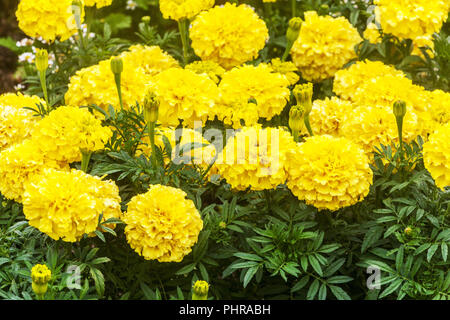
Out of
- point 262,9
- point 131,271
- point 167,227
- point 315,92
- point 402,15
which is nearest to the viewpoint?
point 167,227

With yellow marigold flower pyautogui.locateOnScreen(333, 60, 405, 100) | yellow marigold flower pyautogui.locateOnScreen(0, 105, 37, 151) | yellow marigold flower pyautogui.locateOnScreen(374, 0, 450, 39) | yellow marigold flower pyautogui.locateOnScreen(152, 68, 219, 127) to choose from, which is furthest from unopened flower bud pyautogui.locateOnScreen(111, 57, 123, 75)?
yellow marigold flower pyautogui.locateOnScreen(374, 0, 450, 39)

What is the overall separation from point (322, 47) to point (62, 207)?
1.37 meters

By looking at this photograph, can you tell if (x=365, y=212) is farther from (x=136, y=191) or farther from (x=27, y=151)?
(x=27, y=151)

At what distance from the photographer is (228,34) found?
238 centimetres

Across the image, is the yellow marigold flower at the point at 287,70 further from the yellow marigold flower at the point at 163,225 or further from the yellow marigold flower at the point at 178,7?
the yellow marigold flower at the point at 163,225

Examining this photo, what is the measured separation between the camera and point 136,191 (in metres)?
1.97

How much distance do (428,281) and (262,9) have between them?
74.5 inches

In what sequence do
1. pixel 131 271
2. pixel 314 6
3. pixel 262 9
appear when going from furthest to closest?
pixel 262 9 → pixel 314 6 → pixel 131 271

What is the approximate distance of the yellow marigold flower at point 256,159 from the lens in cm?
172

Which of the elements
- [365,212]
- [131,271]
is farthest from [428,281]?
[131,271]

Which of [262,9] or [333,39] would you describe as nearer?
[333,39]

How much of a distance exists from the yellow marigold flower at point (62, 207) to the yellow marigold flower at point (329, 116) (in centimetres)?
88

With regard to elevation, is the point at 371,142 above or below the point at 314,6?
below
